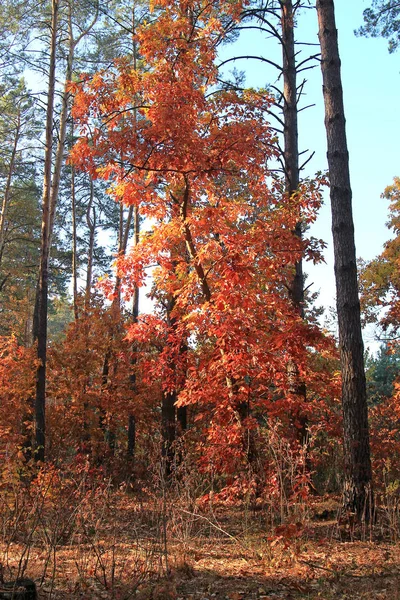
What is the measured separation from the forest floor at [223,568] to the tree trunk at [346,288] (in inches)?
23.1

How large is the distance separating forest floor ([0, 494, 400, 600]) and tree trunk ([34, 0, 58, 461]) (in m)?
6.00

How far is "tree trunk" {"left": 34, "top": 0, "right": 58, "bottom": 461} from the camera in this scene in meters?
11.7

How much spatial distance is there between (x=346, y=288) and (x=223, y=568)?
3.33m

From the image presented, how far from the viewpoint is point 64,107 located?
14547mm

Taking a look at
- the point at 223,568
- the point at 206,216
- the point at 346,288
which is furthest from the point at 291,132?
the point at 223,568

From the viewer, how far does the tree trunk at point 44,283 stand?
11.7m

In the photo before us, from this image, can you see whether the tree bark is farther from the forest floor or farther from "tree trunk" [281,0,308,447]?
the forest floor

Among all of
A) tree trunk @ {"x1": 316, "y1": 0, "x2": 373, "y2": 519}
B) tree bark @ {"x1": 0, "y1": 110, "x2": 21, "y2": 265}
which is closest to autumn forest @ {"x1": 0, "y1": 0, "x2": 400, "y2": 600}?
tree trunk @ {"x1": 316, "y1": 0, "x2": 373, "y2": 519}

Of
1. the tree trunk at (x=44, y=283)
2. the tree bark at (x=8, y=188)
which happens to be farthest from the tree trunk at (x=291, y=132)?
the tree bark at (x=8, y=188)

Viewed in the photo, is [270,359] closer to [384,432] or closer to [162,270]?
[162,270]

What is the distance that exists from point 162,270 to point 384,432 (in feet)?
16.6

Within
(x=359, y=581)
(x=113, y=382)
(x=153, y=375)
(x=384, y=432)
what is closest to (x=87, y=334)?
(x=113, y=382)

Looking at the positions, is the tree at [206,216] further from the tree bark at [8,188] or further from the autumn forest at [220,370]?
the tree bark at [8,188]

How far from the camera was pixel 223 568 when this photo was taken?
15.9ft
